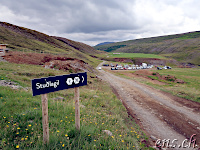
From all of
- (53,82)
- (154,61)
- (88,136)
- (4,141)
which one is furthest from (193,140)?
(154,61)

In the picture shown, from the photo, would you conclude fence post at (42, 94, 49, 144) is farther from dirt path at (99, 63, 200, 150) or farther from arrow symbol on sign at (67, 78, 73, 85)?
dirt path at (99, 63, 200, 150)

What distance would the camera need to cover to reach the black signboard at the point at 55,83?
3645 mm

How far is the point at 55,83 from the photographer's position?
402 cm

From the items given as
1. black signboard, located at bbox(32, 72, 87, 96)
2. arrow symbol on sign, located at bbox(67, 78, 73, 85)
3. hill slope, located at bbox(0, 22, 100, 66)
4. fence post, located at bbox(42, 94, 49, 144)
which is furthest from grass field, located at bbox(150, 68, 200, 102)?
hill slope, located at bbox(0, 22, 100, 66)

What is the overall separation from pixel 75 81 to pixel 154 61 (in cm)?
10357

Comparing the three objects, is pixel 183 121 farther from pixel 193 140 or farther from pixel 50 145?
pixel 50 145

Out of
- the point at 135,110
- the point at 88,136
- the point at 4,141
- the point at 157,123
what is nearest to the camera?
the point at 4,141

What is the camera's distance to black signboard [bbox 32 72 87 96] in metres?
3.64

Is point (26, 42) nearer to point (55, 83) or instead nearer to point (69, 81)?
point (69, 81)

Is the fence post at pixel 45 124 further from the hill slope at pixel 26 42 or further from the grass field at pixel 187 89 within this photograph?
the hill slope at pixel 26 42

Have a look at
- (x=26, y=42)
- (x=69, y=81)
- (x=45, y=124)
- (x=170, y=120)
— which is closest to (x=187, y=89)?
(x=170, y=120)

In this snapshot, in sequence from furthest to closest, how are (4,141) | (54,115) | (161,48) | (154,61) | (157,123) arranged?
(161,48) → (154,61) → (157,123) → (54,115) → (4,141)

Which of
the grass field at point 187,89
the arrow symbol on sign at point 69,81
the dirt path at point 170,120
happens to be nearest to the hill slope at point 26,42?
the dirt path at point 170,120

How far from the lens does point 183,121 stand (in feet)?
28.4
